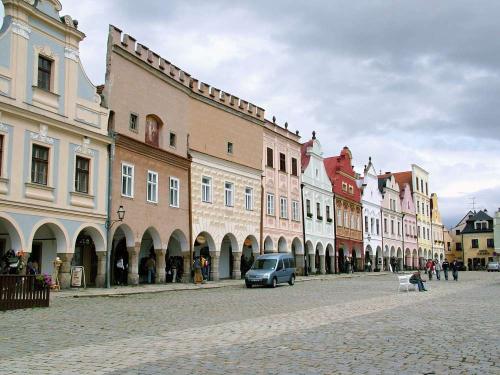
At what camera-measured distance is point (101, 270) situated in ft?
93.5

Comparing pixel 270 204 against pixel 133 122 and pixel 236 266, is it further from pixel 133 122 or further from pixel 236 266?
pixel 133 122

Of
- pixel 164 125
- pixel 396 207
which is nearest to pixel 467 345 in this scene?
pixel 164 125

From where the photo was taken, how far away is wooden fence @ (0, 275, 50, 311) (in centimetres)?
1675

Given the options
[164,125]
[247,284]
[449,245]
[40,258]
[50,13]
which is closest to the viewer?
[50,13]

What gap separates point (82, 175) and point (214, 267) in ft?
40.4

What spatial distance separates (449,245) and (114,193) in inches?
3525

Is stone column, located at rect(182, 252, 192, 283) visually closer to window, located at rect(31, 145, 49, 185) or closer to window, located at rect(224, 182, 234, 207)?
window, located at rect(224, 182, 234, 207)

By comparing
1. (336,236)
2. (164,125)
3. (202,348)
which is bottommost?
(202,348)

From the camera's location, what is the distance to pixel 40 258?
93.7 feet

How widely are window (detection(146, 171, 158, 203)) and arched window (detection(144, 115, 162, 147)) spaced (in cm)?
173

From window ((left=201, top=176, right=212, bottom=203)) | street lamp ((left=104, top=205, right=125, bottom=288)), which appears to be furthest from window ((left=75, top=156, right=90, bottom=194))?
window ((left=201, top=176, right=212, bottom=203))

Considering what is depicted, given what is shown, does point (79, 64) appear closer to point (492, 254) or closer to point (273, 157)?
point (273, 157)

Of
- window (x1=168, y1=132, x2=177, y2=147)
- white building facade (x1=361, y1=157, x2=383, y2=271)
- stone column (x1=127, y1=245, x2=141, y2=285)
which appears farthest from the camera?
white building facade (x1=361, y1=157, x2=383, y2=271)

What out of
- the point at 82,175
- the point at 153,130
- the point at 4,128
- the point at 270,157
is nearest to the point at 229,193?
the point at 270,157
